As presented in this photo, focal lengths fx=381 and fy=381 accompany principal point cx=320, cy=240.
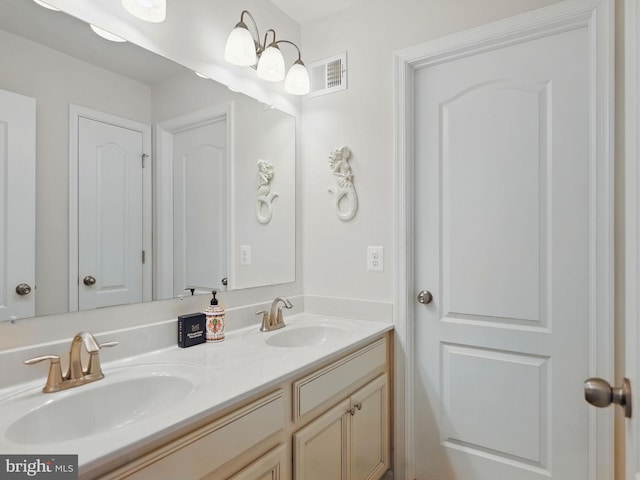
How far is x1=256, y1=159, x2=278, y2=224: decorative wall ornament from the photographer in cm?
197

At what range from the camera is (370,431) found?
5.54 feet

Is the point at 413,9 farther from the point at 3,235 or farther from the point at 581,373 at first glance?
the point at 3,235

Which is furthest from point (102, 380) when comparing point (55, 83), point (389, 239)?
point (389, 239)

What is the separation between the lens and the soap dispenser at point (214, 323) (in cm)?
154

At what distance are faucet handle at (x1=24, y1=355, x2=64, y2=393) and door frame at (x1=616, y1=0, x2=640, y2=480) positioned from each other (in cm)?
132

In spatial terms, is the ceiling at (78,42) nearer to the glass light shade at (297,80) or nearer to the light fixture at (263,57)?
the light fixture at (263,57)

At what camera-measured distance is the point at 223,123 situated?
1751mm

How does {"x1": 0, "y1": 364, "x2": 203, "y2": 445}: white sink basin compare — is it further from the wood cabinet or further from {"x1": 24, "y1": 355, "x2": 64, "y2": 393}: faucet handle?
the wood cabinet

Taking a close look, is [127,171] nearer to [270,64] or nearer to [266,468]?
[270,64]

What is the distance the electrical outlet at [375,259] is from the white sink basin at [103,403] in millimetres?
1033

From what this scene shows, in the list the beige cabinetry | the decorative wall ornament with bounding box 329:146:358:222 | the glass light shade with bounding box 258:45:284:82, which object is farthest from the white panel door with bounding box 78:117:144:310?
the decorative wall ornament with bounding box 329:146:358:222

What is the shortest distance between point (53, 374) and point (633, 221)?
1406 mm

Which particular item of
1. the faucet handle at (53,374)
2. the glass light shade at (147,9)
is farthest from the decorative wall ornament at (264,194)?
the faucet handle at (53,374)

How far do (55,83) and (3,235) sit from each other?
1.62 ft
